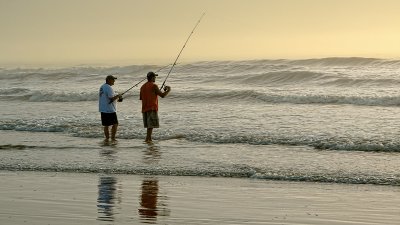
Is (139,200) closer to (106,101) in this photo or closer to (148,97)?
(148,97)

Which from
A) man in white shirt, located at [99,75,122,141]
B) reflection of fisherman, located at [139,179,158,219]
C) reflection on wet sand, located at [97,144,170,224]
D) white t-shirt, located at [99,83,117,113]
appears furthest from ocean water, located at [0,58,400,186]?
reflection of fisherman, located at [139,179,158,219]

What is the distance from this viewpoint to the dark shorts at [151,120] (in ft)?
49.7

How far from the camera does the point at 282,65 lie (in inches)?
1512

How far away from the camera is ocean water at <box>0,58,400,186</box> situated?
11539 millimetres

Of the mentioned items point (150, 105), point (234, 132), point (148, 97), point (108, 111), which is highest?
point (148, 97)

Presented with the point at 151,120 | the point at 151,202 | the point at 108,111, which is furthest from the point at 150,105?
the point at 151,202

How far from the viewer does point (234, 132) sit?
51.8ft

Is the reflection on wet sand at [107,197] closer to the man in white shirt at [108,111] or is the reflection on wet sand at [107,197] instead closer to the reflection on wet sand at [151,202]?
the reflection on wet sand at [151,202]

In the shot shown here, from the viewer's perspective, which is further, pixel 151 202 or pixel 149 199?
pixel 149 199

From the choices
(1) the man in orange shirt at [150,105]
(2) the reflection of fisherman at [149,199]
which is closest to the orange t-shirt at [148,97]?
(1) the man in orange shirt at [150,105]

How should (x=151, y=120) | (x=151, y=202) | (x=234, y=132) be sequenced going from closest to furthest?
(x=151, y=202) < (x=151, y=120) < (x=234, y=132)

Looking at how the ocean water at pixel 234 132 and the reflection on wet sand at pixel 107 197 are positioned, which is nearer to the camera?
the reflection on wet sand at pixel 107 197

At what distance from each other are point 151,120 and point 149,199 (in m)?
6.25

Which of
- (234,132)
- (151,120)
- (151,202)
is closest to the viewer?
(151,202)
